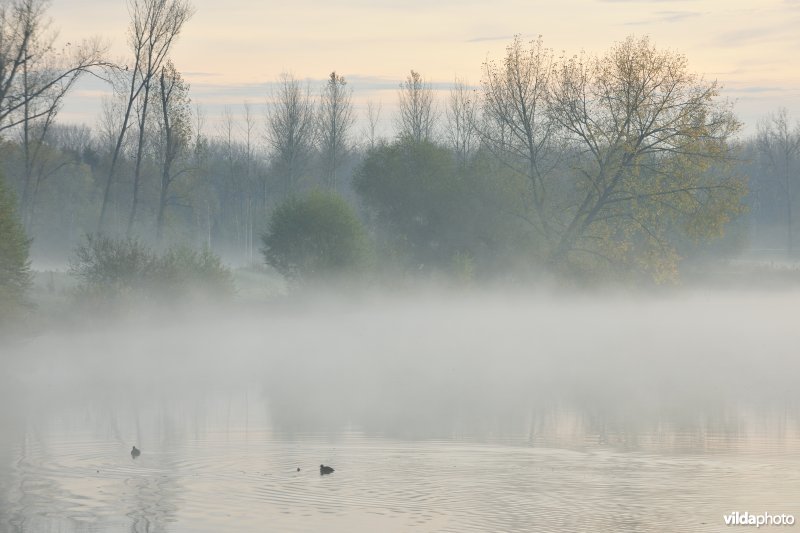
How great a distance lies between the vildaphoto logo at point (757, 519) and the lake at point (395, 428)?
0.17 metres

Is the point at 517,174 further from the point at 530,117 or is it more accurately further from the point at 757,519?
the point at 757,519

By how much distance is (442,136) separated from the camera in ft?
332

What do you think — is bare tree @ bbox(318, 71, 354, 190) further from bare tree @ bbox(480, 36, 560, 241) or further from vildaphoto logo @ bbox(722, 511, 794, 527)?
vildaphoto logo @ bbox(722, 511, 794, 527)

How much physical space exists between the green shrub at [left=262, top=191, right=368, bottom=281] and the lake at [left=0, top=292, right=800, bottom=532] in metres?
7.12

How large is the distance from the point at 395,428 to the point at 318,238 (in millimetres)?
33221

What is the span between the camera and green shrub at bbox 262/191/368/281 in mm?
54188

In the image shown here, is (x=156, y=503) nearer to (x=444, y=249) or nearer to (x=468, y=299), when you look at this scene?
(x=468, y=299)

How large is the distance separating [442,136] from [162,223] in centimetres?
4690

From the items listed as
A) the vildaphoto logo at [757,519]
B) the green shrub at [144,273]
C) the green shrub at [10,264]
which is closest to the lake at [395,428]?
the vildaphoto logo at [757,519]

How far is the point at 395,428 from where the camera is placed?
21.6m

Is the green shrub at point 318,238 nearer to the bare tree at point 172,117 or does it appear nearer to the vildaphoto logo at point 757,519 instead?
the bare tree at point 172,117

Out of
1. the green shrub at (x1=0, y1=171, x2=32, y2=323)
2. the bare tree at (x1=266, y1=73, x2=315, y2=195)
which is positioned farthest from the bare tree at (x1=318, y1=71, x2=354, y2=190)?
the green shrub at (x1=0, y1=171, x2=32, y2=323)

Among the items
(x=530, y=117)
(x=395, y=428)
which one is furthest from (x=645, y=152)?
(x=395, y=428)

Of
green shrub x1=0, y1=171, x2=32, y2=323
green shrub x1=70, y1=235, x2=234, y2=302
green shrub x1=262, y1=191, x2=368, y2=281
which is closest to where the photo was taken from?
green shrub x1=0, y1=171, x2=32, y2=323
